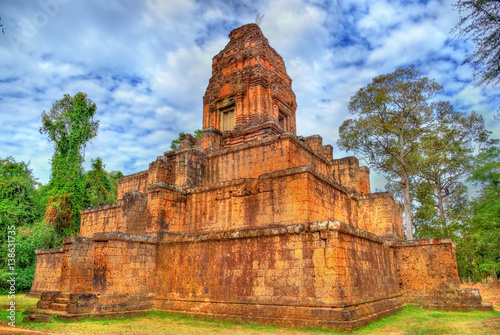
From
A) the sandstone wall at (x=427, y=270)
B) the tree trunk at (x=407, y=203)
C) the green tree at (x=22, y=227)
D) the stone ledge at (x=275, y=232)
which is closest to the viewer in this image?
the stone ledge at (x=275, y=232)

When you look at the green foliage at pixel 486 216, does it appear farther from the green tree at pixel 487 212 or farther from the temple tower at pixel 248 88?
the temple tower at pixel 248 88

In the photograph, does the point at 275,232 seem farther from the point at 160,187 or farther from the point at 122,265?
the point at 160,187

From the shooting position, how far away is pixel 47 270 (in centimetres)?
1692

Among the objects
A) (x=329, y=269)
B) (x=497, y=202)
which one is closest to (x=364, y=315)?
(x=329, y=269)

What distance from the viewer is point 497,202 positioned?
18875 mm

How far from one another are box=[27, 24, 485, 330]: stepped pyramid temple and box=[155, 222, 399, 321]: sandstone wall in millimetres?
29

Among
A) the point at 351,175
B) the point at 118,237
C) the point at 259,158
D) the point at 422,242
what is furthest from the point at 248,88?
the point at 422,242

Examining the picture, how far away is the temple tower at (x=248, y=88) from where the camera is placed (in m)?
16.4

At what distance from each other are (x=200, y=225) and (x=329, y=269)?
5.62 metres

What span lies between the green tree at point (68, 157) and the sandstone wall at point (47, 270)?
3194 mm

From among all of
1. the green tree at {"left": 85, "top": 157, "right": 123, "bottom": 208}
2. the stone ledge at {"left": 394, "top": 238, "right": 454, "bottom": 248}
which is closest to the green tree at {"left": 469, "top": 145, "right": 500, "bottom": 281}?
the stone ledge at {"left": 394, "top": 238, "right": 454, "bottom": 248}

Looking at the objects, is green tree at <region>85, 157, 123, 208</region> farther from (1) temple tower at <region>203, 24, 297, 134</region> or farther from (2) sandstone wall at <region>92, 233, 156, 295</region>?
(2) sandstone wall at <region>92, 233, 156, 295</region>

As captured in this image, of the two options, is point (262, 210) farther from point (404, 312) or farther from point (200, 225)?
point (404, 312)

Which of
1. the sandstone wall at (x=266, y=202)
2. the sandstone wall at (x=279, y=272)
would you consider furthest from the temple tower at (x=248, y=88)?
the sandstone wall at (x=279, y=272)
